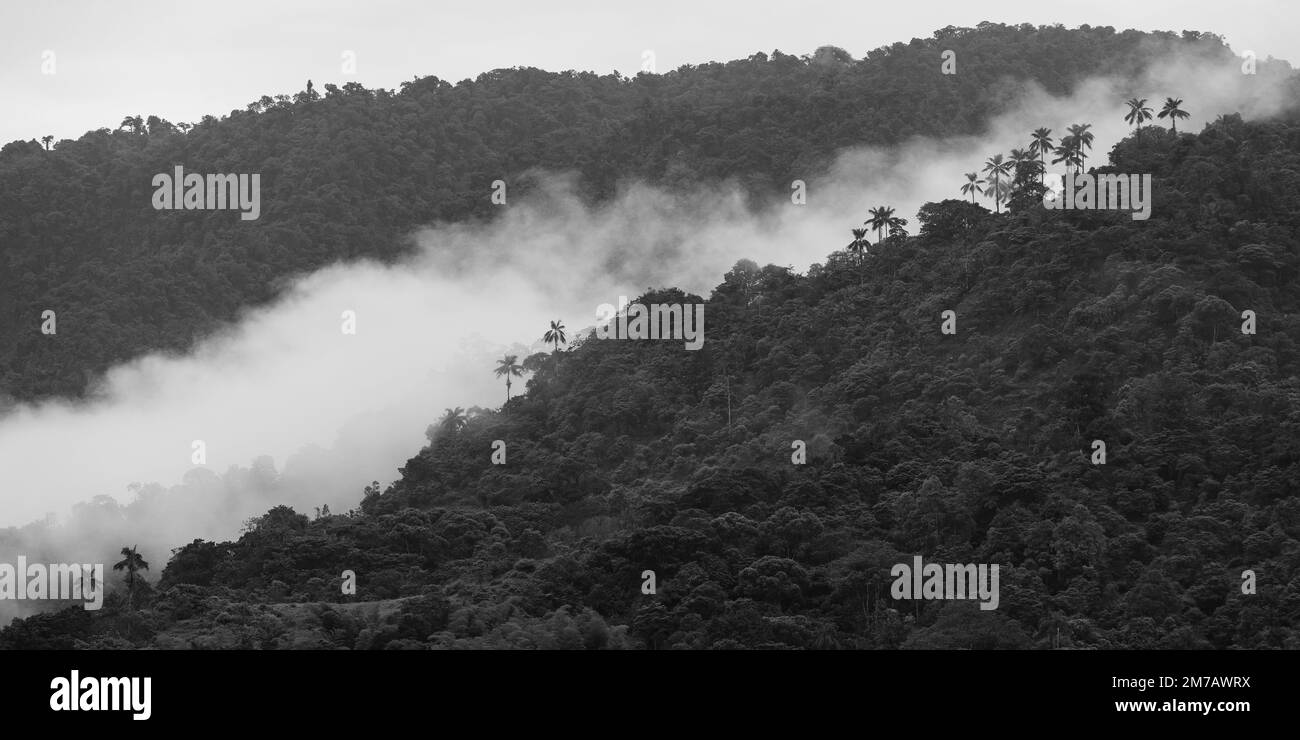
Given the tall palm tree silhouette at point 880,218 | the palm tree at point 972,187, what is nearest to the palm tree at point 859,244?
the tall palm tree silhouette at point 880,218

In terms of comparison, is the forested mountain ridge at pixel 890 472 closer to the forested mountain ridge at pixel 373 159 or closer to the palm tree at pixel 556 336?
the palm tree at pixel 556 336

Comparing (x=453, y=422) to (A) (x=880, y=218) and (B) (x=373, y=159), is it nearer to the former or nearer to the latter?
(A) (x=880, y=218)

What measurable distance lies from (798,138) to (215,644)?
69.2 m

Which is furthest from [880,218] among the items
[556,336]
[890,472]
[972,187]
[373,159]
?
[373,159]

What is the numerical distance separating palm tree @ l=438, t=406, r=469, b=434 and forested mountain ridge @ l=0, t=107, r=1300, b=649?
0.60ft

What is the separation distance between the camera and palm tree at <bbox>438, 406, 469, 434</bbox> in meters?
92.4

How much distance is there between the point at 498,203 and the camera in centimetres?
12581

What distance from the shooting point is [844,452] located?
76.1 metres

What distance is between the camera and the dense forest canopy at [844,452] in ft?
202

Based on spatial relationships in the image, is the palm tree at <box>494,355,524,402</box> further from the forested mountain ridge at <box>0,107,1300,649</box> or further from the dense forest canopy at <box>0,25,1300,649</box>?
the forested mountain ridge at <box>0,107,1300,649</box>

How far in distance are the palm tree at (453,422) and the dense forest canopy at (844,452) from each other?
0.39 meters

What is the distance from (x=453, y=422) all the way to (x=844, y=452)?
922 inches
